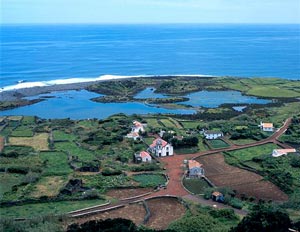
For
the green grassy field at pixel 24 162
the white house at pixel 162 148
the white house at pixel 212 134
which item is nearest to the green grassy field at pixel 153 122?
the white house at pixel 212 134

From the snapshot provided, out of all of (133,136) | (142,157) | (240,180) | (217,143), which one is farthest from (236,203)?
(133,136)

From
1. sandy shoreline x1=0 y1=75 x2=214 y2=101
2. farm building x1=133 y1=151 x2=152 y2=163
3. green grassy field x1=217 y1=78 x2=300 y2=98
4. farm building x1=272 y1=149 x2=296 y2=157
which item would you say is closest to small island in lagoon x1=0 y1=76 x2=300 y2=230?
farm building x1=133 y1=151 x2=152 y2=163

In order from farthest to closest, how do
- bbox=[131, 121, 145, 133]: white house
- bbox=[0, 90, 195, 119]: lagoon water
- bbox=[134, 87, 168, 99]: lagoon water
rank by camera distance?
bbox=[134, 87, 168, 99]: lagoon water
bbox=[0, 90, 195, 119]: lagoon water
bbox=[131, 121, 145, 133]: white house

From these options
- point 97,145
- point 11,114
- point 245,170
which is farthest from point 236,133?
point 11,114

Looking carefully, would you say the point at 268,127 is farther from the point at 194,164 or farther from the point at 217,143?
the point at 194,164

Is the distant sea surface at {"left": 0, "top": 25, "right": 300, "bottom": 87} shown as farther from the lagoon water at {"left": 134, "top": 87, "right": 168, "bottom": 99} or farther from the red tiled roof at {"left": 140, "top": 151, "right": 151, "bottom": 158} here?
the red tiled roof at {"left": 140, "top": 151, "right": 151, "bottom": 158}

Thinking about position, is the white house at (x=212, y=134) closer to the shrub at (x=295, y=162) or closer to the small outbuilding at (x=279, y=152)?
the small outbuilding at (x=279, y=152)
